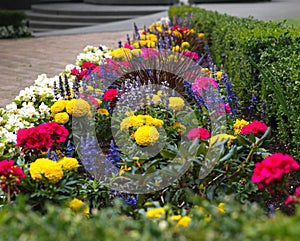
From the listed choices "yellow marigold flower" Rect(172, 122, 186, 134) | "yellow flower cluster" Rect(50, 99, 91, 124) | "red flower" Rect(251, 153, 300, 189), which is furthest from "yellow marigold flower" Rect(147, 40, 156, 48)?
"red flower" Rect(251, 153, 300, 189)

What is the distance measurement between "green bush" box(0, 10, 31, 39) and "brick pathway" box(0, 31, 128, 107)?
2.76 ft

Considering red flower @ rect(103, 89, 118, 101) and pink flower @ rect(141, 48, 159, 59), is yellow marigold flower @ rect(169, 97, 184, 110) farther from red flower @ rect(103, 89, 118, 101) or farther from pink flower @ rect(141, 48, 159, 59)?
pink flower @ rect(141, 48, 159, 59)

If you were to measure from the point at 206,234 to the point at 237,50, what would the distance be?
4.25 m

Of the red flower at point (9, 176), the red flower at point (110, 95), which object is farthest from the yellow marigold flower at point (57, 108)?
the red flower at point (9, 176)

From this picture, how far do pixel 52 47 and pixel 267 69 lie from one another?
25.7 feet

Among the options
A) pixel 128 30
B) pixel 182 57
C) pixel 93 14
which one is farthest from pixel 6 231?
pixel 93 14

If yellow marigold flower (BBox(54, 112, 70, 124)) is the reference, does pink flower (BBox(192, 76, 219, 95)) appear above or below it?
above

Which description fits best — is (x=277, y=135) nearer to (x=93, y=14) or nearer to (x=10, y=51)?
(x=10, y=51)

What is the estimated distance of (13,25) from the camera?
14648mm

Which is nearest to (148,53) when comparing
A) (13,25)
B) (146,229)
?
(146,229)

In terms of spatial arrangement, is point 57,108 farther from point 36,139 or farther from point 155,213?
point 155,213

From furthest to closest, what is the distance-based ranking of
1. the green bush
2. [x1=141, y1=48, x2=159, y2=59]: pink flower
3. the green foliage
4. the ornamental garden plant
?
1. the green bush
2. [x1=141, y1=48, x2=159, y2=59]: pink flower
3. the ornamental garden plant
4. the green foliage

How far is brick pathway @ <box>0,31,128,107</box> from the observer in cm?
793

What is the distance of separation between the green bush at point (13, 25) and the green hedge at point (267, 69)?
326 inches
